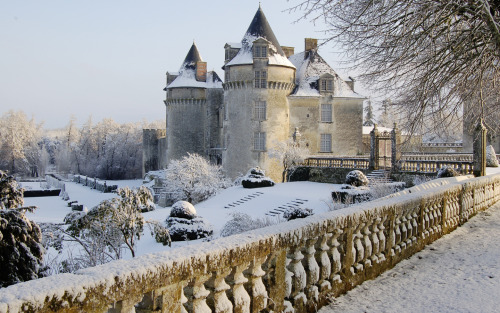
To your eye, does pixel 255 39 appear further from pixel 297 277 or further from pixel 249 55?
pixel 297 277

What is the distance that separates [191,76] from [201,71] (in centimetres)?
117

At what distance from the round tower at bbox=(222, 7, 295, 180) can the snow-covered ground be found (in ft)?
99.0

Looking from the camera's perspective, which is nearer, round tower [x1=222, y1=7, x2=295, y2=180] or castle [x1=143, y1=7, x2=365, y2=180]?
round tower [x1=222, y1=7, x2=295, y2=180]

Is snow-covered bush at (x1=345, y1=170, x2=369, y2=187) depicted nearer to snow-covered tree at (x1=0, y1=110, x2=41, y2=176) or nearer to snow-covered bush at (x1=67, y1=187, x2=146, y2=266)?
snow-covered bush at (x1=67, y1=187, x2=146, y2=266)

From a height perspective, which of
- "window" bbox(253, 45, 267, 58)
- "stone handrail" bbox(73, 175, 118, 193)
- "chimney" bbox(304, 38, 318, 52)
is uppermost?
"chimney" bbox(304, 38, 318, 52)

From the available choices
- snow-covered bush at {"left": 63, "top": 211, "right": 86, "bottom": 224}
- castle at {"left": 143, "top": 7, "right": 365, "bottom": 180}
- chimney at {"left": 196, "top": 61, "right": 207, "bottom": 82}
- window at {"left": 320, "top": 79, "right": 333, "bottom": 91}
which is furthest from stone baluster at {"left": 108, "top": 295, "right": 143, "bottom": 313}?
chimney at {"left": 196, "top": 61, "right": 207, "bottom": 82}

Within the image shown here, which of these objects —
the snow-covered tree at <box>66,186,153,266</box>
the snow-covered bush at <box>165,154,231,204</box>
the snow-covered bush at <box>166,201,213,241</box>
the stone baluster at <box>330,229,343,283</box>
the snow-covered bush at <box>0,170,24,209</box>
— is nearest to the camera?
the stone baluster at <box>330,229,343,283</box>

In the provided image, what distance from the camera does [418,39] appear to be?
9.45 metres

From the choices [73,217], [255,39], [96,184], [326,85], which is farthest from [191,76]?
[73,217]

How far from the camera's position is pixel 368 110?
81.1 metres

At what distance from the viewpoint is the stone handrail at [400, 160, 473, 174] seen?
898 inches

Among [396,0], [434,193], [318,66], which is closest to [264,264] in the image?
[434,193]

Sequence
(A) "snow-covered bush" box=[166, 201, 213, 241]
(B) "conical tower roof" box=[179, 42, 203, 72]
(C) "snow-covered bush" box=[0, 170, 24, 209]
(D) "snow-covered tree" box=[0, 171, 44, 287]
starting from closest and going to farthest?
(D) "snow-covered tree" box=[0, 171, 44, 287] < (C) "snow-covered bush" box=[0, 170, 24, 209] < (A) "snow-covered bush" box=[166, 201, 213, 241] < (B) "conical tower roof" box=[179, 42, 203, 72]

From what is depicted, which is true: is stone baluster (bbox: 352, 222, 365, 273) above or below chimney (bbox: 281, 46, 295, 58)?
below
